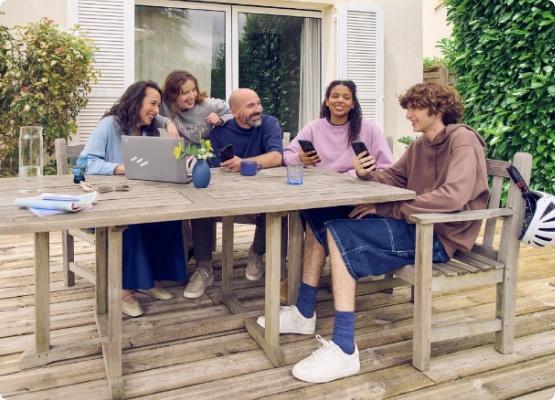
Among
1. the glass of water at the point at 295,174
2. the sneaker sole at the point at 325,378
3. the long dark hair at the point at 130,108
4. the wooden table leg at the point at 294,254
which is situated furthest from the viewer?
the long dark hair at the point at 130,108

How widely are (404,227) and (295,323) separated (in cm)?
65

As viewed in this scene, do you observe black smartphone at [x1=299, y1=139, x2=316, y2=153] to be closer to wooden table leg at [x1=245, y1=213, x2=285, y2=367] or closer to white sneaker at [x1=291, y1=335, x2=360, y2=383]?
wooden table leg at [x1=245, y1=213, x2=285, y2=367]

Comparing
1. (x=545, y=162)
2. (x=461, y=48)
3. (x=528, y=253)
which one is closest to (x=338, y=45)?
(x=461, y=48)

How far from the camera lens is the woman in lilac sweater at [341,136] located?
304cm

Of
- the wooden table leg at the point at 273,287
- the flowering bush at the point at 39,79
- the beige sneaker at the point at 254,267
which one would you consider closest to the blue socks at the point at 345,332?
the wooden table leg at the point at 273,287

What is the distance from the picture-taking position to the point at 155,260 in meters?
2.80

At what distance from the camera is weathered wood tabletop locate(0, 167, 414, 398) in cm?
177

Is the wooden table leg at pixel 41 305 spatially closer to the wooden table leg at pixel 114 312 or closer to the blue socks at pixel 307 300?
the wooden table leg at pixel 114 312

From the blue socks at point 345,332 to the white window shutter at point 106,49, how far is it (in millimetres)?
3414

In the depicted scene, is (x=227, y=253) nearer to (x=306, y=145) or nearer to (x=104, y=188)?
(x=306, y=145)

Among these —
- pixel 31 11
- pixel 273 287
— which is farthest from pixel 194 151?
pixel 31 11

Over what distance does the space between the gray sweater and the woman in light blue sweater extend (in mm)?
444

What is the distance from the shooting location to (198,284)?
2.99 metres

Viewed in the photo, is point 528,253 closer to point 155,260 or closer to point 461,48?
point 461,48
